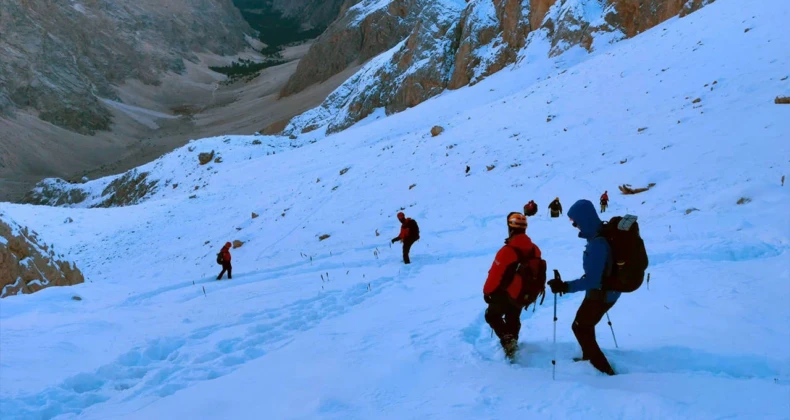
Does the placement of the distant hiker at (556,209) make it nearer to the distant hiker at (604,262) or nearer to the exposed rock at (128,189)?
the distant hiker at (604,262)

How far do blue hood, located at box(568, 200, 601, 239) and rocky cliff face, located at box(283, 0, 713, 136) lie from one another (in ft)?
91.7

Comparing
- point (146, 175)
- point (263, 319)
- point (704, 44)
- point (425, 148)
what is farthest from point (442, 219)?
point (146, 175)

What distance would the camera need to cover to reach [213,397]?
4.80 metres

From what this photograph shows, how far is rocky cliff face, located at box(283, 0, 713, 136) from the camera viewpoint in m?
31.3

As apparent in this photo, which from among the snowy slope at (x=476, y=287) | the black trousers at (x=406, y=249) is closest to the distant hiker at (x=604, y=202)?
the snowy slope at (x=476, y=287)

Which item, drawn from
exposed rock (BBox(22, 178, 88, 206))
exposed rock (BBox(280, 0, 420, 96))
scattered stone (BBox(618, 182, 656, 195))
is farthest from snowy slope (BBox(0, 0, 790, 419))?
exposed rock (BBox(280, 0, 420, 96))

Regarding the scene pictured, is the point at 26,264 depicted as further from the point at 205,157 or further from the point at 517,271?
the point at 205,157

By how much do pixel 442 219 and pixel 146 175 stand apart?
34540mm

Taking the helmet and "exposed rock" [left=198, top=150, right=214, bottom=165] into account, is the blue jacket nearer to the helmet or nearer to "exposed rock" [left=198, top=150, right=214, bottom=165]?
the helmet

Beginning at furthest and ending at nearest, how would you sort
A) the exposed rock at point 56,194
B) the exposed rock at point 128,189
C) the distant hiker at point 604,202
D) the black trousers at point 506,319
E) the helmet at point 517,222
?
the exposed rock at point 56,194, the exposed rock at point 128,189, the distant hiker at point 604,202, the black trousers at point 506,319, the helmet at point 517,222

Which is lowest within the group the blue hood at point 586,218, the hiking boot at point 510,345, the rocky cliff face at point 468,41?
the hiking boot at point 510,345

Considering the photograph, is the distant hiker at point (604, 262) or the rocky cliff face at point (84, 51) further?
the rocky cliff face at point (84, 51)

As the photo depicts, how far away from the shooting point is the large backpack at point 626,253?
12.5ft

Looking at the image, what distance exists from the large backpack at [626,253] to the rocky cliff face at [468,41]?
27968mm
